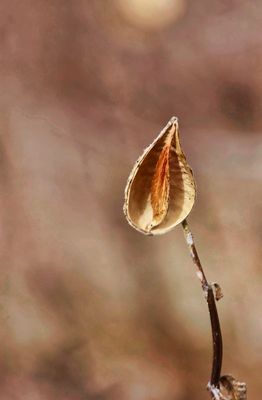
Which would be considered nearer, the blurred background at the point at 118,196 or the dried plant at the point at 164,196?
the dried plant at the point at 164,196

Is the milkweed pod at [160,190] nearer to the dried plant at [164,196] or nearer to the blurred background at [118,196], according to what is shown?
the dried plant at [164,196]

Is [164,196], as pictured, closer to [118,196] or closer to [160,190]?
[160,190]

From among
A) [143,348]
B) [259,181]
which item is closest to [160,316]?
[143,348]

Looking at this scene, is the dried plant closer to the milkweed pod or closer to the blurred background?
the milkweed pod

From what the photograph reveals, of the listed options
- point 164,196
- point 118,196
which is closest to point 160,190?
point 164,196

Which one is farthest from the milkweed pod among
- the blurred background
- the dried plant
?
the blurred background

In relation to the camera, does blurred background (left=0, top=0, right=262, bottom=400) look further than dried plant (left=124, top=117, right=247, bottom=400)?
Yes

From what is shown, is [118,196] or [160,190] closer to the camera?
[160,190]

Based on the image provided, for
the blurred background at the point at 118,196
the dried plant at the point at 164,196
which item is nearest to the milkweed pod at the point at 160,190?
the dried plant at the point at 164,196
